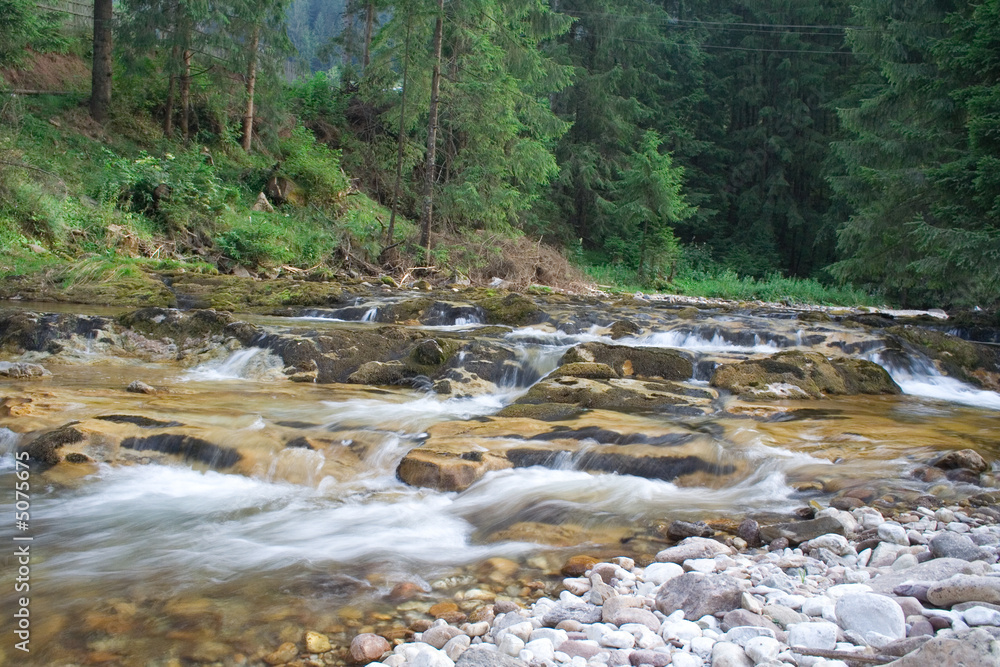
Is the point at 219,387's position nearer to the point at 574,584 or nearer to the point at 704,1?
the point at 574,584

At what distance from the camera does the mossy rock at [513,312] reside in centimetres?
1088

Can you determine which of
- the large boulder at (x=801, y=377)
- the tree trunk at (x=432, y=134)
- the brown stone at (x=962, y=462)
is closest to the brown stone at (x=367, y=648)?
the brown stone at (x=962, y=462)

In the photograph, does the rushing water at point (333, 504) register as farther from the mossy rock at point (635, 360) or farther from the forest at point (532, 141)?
A: the forest at point (532, 141)

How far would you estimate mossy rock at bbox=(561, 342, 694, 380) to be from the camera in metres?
7.52

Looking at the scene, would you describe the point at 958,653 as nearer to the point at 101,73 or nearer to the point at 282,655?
Result: the point at 282,655

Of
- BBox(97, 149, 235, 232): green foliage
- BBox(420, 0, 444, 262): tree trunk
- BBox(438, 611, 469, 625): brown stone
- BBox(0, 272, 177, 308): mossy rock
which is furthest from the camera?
BBox(420, 0, 444, 262): tree trunk

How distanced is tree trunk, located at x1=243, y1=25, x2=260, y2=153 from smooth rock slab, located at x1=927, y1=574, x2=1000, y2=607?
1927 centimetres

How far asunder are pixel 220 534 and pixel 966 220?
1044cm

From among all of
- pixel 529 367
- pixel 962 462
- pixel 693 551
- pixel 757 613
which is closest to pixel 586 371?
pixel 529 367

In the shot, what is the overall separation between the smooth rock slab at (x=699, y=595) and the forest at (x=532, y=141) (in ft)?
27.4

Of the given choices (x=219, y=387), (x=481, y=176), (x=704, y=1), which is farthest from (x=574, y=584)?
(x=704, y=1)

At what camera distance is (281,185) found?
1795 cm

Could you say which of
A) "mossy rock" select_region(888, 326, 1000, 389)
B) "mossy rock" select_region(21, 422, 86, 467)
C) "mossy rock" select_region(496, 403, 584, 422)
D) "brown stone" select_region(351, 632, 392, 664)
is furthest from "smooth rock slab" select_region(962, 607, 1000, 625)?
"mossy rock" select_region(888, 326, 1000, 389)

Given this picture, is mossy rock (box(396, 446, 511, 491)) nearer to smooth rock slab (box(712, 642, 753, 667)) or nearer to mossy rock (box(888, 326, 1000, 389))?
smooth rock slab (box(712, 642, 753, 667))
